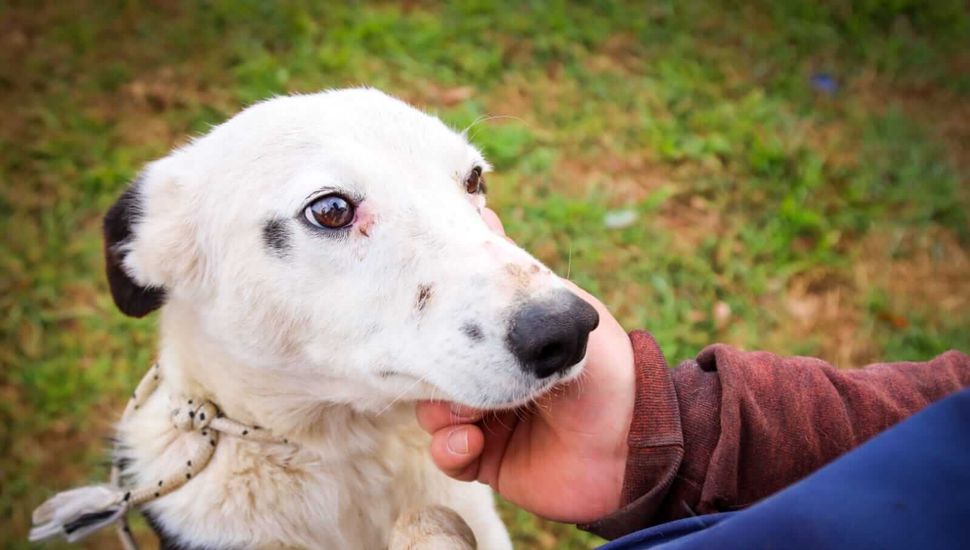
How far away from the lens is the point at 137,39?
5.64m

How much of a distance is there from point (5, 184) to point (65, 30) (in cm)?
159

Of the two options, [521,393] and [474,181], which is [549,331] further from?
[474,181]

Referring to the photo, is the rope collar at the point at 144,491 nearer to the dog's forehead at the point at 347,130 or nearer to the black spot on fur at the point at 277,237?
the black spot on fur at the point at 277,237

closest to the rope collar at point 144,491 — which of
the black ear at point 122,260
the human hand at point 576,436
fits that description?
the black ear at point 122,260

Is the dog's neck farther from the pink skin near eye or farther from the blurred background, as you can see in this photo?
the blurred background

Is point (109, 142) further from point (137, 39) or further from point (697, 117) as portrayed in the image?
point (697, 117)

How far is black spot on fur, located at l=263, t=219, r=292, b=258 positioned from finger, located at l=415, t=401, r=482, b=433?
646mm

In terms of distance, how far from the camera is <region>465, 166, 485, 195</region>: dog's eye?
2.36m

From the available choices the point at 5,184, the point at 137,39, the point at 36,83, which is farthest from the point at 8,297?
the point at 137,39

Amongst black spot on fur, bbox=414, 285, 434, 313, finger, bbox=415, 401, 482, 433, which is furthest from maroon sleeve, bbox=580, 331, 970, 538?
black spot on fur, bbox=414, 285, 434, 313

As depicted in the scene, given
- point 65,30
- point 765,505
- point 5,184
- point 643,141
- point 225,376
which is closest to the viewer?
point 765,505

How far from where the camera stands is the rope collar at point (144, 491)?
2.29m

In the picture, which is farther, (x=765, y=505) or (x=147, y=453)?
(x=147, y=453)

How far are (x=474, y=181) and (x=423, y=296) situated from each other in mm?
683
